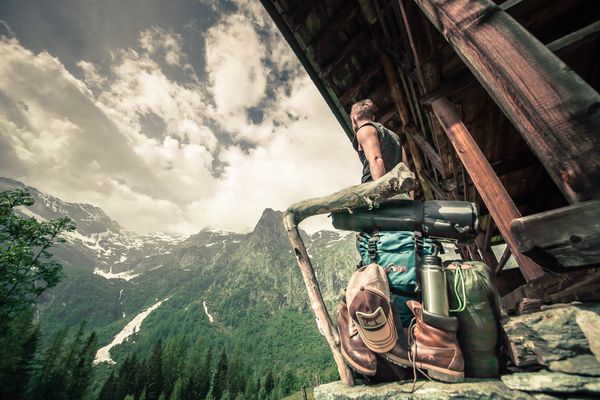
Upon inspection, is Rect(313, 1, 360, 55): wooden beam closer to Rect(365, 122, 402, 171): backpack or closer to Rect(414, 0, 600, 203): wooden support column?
Rect(365, 122, 402, 171): backpack

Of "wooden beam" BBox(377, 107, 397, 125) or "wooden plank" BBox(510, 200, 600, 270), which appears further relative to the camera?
"wooden beam" BBox(377, 107, 397, 125)

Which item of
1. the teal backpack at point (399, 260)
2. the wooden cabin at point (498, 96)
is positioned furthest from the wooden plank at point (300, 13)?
the teal backpack at point (399, 260)

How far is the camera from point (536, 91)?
126 centimetres

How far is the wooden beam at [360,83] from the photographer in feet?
15.7

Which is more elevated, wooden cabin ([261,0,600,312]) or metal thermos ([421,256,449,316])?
wooden cabin ([261,0,600,312])

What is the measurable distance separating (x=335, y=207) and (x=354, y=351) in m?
0.95

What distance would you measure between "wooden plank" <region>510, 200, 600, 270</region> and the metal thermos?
0.51 metres

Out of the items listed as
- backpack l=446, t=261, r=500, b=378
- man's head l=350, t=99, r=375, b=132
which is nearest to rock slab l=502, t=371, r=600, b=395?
backpack l=446, t=261, r=500, b=378

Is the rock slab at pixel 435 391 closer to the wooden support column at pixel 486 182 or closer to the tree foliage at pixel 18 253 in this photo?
the wooden support column at pixel 486 182

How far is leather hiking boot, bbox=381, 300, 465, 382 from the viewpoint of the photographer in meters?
1.45

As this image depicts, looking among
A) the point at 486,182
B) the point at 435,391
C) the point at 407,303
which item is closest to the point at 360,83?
the point at 486,182

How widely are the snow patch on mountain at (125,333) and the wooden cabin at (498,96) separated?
491 ft

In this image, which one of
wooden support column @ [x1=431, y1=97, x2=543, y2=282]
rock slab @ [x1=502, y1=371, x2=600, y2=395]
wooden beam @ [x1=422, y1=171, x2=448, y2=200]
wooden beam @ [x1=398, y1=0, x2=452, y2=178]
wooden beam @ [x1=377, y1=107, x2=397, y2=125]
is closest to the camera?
rock slab @ [x1=502, y1=371, x2=600, y2=395]

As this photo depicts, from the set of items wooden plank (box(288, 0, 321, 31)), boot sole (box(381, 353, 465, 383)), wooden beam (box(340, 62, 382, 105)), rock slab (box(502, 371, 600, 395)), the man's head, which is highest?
wooden plank (box(288, 0, 321, 31))
